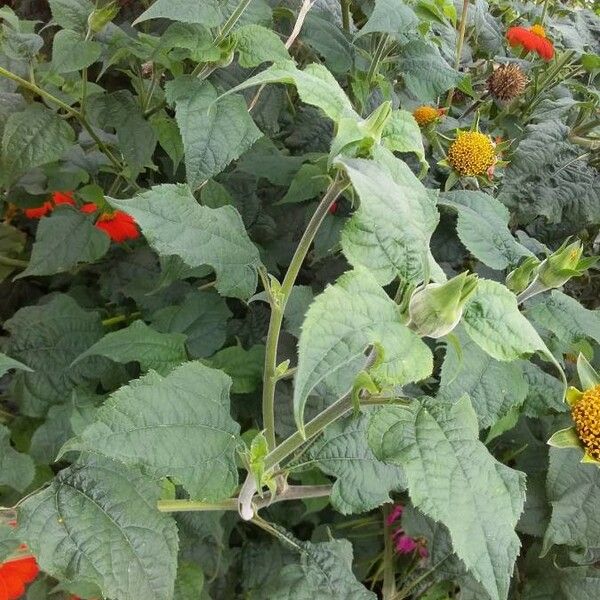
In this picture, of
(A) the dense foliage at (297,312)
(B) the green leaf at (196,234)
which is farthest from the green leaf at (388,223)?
(B) the green leaf at (196,234)

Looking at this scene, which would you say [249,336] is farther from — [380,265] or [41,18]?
[41,18]

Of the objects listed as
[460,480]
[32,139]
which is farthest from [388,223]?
[32,139]

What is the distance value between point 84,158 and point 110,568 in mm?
594

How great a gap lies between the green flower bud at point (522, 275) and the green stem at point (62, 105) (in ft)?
1.69

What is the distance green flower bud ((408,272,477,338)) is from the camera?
377 mm

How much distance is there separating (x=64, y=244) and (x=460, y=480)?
0.60 meters

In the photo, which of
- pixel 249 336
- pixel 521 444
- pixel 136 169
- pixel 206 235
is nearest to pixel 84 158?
pixel 136 169

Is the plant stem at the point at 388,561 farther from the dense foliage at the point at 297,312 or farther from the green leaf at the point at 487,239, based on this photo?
the green leaf at the point at 487,239

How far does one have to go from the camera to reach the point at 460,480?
1.34ft

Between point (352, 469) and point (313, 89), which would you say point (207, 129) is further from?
point (352, 469)

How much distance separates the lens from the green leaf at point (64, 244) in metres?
0.81

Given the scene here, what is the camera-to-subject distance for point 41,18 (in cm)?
117

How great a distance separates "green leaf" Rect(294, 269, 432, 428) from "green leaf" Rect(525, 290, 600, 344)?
0.35 meters

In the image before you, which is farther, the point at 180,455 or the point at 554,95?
the point at 554,95
